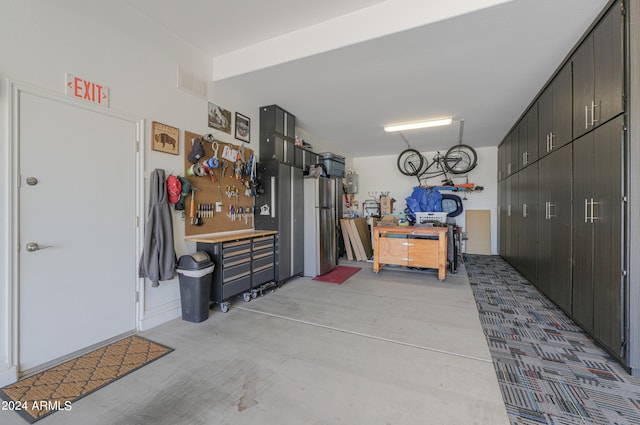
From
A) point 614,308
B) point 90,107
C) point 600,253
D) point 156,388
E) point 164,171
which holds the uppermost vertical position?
point 90,107

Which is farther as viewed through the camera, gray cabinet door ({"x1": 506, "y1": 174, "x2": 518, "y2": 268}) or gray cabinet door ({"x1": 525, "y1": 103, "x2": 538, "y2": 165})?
gray cabinet door ({"x1": 506, "y1": 174, "x2": 518, "y2": 268})

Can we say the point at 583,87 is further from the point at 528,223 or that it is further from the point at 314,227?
the point at 314,227

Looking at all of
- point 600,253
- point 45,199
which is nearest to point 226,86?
point 45,199

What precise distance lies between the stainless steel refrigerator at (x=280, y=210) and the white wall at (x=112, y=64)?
1.19 metres

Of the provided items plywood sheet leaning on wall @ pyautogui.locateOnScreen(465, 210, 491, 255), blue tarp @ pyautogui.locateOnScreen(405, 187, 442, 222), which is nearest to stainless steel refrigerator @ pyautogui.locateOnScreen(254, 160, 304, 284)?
blue tarp @ pyautogui.locateOnScreen(405, 187, 442, 222)

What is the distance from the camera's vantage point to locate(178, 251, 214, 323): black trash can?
287 cm

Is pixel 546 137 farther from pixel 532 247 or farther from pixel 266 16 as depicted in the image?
pixel 266 16

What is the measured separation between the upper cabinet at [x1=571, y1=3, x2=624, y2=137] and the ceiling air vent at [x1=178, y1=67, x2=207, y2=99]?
4.08 m

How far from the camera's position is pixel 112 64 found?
2.53 m

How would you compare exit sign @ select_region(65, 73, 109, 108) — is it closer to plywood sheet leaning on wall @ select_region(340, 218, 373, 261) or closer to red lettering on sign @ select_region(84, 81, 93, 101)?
red lettering on sign @ select_region(84, 81, 93, 101)

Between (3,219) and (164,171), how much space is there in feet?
4.13

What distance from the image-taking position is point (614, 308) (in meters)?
2.15

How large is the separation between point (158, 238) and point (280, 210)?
6.04ft

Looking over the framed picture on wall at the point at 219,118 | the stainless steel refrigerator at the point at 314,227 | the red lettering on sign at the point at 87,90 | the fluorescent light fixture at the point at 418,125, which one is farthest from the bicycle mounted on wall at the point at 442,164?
the red lettering on sign at the point at 87,90
